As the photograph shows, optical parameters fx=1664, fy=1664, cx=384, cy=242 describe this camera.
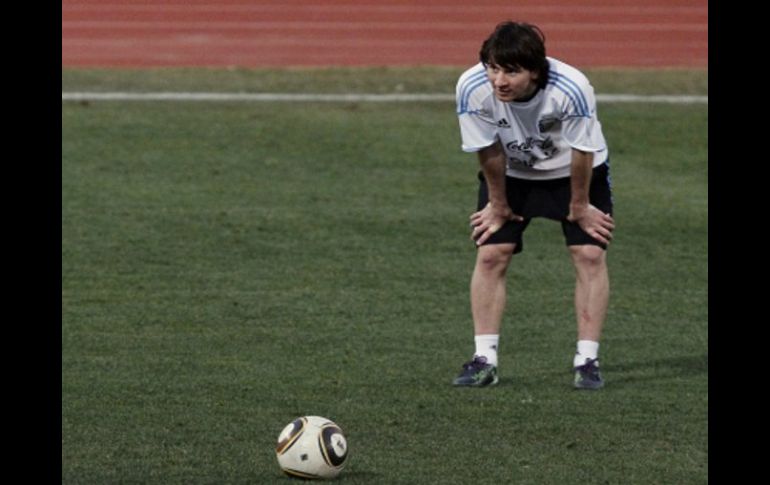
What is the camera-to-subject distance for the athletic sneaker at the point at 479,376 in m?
7.60

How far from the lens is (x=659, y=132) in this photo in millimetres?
16016

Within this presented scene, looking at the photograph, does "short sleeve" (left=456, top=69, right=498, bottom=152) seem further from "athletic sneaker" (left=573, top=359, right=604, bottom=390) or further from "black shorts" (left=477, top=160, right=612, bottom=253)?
"athletic sneaker" (left=573, top=359, right=604, bottom=390)

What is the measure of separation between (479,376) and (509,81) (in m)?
1.44

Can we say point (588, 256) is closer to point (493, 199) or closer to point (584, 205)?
point (584, 205)

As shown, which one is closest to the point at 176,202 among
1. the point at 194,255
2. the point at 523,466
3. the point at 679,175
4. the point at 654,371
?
the point at 194,255

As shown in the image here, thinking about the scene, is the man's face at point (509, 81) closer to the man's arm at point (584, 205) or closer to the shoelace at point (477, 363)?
the man's arm at point (584, 205)

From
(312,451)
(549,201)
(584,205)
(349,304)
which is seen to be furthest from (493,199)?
(349,304)

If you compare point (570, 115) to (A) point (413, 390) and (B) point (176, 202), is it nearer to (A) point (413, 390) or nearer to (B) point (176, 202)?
(A) point (413, 390)

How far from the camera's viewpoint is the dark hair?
686cm

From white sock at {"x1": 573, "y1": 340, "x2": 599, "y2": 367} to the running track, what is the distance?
1291 cm

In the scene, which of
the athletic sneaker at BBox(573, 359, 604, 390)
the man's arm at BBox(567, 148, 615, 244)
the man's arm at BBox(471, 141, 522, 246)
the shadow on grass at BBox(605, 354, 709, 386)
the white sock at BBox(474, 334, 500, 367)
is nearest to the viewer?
the man's arm at BBox(567, 148, 615, 244)

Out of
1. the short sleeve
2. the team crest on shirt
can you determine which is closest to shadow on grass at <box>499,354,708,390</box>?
the team crest on shirt

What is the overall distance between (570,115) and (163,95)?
36.7 ft

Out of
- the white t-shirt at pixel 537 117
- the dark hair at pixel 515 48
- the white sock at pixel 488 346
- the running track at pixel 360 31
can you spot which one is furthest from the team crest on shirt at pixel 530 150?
the running track at pixel 360 31
